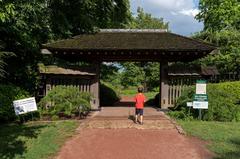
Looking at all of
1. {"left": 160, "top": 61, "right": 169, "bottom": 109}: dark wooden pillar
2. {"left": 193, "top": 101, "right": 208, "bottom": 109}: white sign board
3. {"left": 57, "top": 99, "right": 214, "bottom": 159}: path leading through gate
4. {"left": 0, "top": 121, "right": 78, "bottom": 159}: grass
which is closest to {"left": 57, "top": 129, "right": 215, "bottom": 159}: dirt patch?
{"left": 57, "top": 99, "right": 214, "bottom": 159}: path leading through gate

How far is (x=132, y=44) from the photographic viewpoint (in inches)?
875

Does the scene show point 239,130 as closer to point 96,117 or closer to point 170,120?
point 170,120

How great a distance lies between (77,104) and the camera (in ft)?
61.6

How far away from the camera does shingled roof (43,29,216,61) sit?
2138cm

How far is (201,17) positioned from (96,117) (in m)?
24.9

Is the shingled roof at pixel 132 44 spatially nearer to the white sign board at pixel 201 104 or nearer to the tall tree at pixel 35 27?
the tall tree at pixel 35 27

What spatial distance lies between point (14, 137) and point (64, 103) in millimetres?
4321

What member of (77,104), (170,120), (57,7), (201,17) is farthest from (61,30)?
(201,17)

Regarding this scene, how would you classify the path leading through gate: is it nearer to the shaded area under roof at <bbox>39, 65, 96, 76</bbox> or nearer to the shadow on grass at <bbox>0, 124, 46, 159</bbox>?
the shadow on grass at <bbox>0, 124, 46, 159</bbox>

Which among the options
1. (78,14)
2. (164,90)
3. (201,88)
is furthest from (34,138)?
(78,14)

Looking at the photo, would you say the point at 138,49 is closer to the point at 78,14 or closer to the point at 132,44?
the point at 132,44

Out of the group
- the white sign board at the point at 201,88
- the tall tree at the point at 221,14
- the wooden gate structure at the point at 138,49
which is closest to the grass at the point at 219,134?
the white sign board at the point at 201,88

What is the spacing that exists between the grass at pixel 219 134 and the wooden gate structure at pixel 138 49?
492cm

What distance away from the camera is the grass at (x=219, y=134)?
41.3ft
